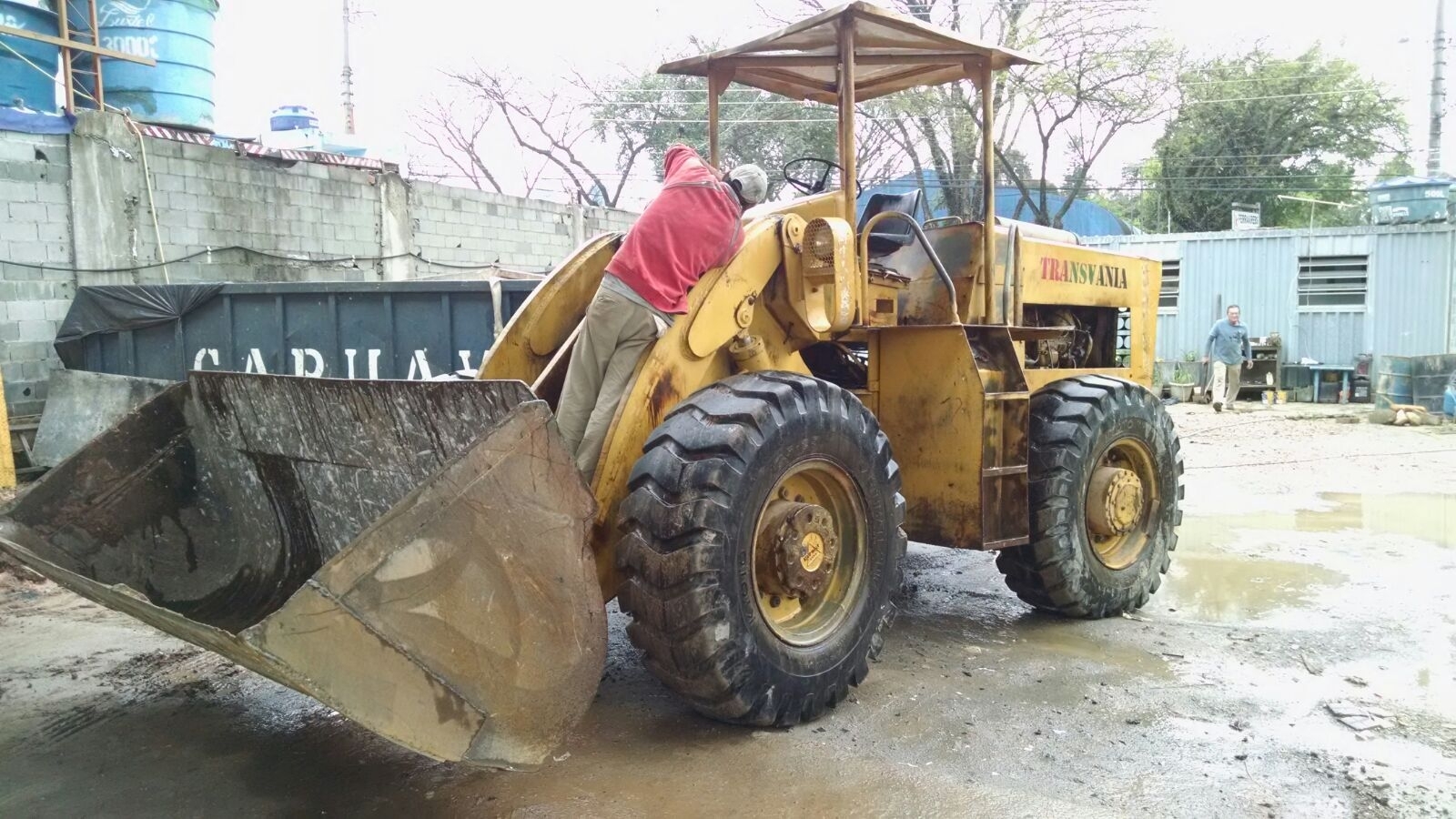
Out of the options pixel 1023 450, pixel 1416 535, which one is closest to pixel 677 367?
pixel 1023 450

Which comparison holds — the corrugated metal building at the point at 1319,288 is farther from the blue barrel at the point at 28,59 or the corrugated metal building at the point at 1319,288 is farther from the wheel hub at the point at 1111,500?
the blue barrel at the point at 28,59

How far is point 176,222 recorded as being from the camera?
10.9 m

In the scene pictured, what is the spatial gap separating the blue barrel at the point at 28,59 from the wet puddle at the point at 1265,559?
1094 centimetres

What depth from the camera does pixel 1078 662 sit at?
4629mm

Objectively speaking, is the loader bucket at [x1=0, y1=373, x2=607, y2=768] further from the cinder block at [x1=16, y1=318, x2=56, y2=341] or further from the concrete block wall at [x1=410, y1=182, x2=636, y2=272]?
the concrete block wall at [x1=410, y1=182, x2=636, y2=272]

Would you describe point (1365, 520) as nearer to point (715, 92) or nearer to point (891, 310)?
point (891, 310)

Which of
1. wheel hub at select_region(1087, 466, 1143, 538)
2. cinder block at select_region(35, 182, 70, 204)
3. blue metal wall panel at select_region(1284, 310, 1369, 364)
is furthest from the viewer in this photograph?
blue metal wall panel at select_region(1284, 310, 1369, 364)

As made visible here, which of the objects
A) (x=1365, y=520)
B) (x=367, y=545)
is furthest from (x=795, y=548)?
(x=1365, y=520)

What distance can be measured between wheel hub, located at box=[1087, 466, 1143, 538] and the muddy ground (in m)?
0.50

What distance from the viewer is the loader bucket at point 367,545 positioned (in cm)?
258

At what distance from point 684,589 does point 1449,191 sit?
2161 cm

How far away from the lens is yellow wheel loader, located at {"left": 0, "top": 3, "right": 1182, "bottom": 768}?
108 inches

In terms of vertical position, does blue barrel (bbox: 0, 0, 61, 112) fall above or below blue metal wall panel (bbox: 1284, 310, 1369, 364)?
above

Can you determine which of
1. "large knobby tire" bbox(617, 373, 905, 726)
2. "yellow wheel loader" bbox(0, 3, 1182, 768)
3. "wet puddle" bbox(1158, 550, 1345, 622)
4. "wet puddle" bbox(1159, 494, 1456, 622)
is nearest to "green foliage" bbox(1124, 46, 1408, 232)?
"wet puddle" bbox(1159, 494, 1456, 622)
